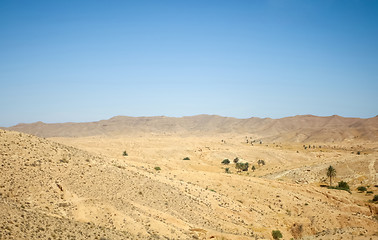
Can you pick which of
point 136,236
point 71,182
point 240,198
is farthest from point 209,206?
point 71,182

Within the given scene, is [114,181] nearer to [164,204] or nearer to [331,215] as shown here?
[164,204]

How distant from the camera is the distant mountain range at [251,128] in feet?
436

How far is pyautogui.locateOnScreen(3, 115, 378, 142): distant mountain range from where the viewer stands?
132750 mm

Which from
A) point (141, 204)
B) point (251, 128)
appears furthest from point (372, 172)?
point (251, 128)

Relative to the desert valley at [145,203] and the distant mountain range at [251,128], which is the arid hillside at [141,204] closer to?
the desert valley at [145,203]

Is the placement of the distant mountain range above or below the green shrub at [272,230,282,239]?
above

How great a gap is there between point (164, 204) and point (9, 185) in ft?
34.7

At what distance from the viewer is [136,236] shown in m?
15.6

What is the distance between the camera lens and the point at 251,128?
7141 inches

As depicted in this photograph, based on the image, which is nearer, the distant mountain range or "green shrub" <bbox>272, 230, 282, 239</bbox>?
"green shrub" <bbox>272, 230, 282, 239</bbox>

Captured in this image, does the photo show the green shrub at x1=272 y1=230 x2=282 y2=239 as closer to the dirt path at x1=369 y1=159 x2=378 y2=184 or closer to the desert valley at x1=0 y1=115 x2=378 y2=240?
the desert valley at x1=0 y1=115 x2=378 y2=240

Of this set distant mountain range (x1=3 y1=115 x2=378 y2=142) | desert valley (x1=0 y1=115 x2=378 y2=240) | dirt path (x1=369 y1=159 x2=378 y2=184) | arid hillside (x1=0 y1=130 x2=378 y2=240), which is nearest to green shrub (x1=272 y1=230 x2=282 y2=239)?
desert valley (x1=0 y1=115 x2=378 y2=240)

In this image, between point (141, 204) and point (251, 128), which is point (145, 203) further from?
point (251, 128)

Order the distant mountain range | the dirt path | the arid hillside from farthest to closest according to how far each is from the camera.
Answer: the distant mountain range, the dirt path, the arid hillside
